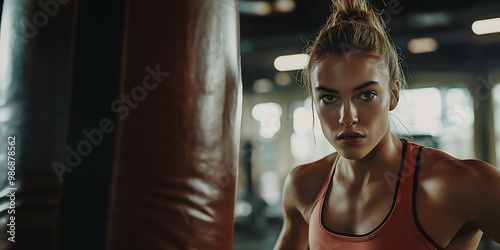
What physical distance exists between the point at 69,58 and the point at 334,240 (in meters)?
→ 0.77

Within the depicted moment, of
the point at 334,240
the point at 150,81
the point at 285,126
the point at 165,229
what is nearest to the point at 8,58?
the point at 150,81

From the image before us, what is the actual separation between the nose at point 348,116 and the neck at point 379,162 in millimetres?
180

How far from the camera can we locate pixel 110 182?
539mm

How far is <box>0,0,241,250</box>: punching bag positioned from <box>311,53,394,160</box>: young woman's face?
430 millimetres

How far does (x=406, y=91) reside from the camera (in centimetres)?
575

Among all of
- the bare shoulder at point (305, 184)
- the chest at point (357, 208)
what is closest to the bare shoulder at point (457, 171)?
the chest at point (357, 208)

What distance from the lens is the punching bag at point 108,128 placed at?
1.79 feet

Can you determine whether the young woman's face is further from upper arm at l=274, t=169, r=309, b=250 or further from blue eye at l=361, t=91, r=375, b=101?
upper arm at l=274, t=169, r=309, b=250

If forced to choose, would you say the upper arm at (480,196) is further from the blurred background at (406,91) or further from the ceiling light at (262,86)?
the ceiling light at (262,86)

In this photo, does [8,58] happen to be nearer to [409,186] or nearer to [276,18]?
[409,186]

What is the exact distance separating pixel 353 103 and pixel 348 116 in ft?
0.12

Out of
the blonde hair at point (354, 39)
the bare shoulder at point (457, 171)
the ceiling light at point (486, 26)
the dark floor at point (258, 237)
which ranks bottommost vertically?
the dark floor at point (258, 237)

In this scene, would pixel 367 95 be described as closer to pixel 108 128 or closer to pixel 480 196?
pixel 480 196

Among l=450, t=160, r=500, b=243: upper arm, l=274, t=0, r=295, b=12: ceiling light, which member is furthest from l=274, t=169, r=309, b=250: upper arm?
l=274, t=0, r=295, b=12: ceiling light
